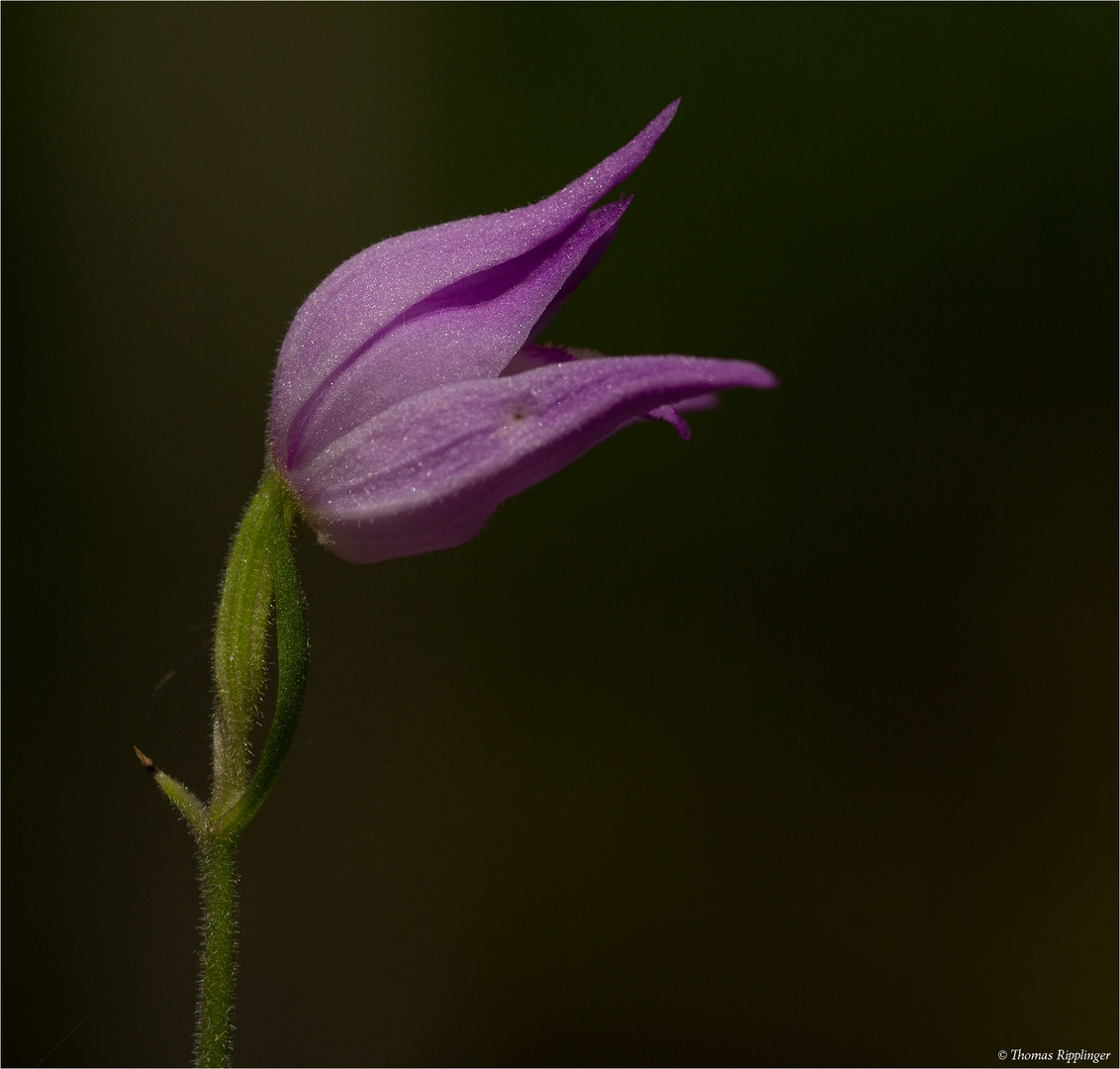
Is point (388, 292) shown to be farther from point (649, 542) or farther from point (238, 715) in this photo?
point (649, 542)

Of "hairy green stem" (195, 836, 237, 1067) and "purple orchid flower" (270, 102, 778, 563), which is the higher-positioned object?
"purple orchid flower" (270, 102, 778, 563)

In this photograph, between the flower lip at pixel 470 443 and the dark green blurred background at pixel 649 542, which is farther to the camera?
the dark green blurred background at pixel 649 542

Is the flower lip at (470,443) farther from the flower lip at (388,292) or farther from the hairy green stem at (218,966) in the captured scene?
the hairy green stem at (218,966)

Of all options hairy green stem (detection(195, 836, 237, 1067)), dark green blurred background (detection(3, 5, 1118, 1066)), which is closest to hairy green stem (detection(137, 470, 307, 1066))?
hairy green stem (detection(195, 836, 237, 1067))

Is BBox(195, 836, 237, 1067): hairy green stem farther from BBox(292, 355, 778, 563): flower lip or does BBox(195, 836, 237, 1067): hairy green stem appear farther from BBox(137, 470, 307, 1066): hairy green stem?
BBox(292, 355, 778, 563): flower lip

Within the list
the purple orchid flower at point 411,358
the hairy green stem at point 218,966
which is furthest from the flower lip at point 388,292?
the hairy green stem at point 218,966

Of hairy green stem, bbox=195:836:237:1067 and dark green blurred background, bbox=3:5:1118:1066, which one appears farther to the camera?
dark green blurred background, bbox=3:5:1118:1066

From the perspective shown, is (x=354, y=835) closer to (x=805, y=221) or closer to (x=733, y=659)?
(x=733, y=659)
